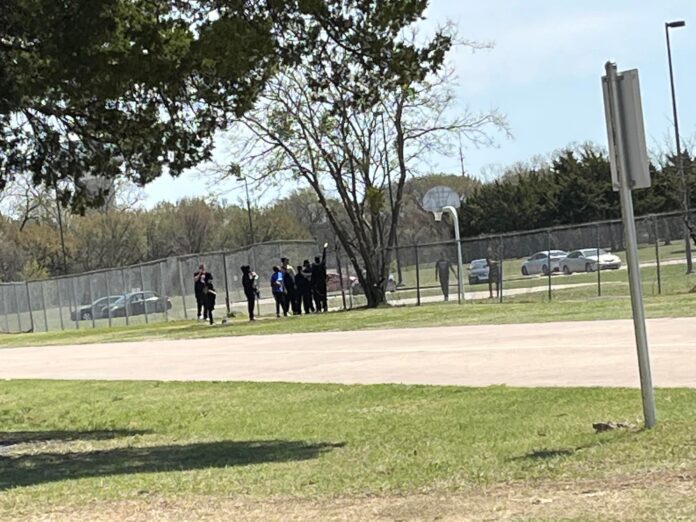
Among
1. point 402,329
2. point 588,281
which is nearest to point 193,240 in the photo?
point 588,281

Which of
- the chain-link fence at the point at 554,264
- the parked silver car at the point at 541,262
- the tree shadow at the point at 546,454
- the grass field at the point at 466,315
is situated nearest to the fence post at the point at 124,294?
the grass field at the point at 466,315

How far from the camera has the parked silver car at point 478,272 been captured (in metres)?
38.2

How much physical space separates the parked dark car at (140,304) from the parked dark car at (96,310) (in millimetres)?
389

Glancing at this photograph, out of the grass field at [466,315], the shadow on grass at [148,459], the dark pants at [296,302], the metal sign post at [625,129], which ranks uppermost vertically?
the metal sign post at [625,129]

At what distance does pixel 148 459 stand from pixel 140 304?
37373 millimetres

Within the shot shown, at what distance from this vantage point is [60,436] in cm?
1361

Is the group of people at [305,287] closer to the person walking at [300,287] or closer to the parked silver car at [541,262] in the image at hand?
the person walking at [300,287]

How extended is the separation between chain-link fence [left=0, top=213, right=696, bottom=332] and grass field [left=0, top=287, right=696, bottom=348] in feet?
5.90

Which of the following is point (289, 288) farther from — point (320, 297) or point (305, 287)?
point (320, 297)

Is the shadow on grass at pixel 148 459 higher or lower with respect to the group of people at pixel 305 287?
lower

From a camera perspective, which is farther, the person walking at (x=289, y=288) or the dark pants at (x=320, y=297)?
the dark pants at (x=320, y=297)

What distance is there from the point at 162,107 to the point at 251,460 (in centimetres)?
543

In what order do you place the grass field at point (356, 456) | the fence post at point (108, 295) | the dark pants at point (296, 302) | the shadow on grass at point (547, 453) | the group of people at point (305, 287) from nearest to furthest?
the grass field at point (356, 456) < the shadow on grass at point (547, 453) < the group of people at point (305, 287) < the dark pants at point (296, 302) < the fence post at point (108, 295)

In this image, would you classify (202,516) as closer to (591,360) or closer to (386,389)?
(386,389)
